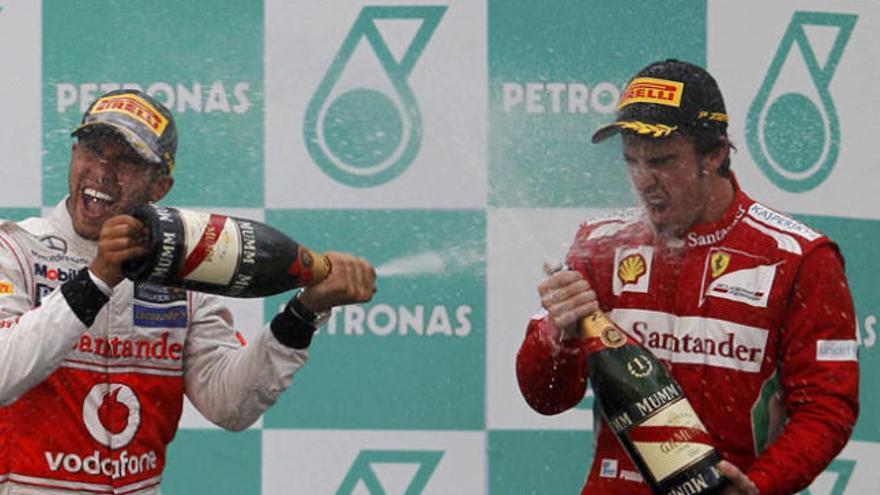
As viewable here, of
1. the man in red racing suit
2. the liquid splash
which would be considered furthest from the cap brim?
the liquid splash

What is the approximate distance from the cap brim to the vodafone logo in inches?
20.1

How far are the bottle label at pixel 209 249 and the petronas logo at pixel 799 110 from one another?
1996mm

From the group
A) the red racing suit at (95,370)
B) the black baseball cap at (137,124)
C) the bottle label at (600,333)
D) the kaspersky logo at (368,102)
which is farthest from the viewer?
the kaspersky logo at (368,102)

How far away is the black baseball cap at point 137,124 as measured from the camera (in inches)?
142

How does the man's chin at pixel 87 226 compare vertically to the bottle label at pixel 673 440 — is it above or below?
above

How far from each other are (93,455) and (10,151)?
1.56 m

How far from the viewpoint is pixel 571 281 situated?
139 inches

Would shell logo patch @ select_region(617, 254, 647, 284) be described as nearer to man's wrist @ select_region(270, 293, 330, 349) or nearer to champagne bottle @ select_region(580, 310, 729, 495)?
champagne bottle @ select_region(580, 310, 729, 495)

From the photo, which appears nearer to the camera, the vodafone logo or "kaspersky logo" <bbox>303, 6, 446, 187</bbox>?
the vodafone logo

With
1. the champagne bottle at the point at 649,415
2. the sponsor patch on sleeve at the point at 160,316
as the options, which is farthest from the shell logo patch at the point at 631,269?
the sponsor patch on sleeve at the point at 160,316

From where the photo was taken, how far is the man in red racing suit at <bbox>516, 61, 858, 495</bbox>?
11.6 ft

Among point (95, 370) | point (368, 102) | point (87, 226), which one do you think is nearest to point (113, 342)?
point (95, 370)

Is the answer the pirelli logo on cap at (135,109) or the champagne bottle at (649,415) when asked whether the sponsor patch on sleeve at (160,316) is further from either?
the champagne bottle at (649,415)

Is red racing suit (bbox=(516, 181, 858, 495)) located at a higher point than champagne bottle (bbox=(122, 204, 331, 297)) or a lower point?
lower
